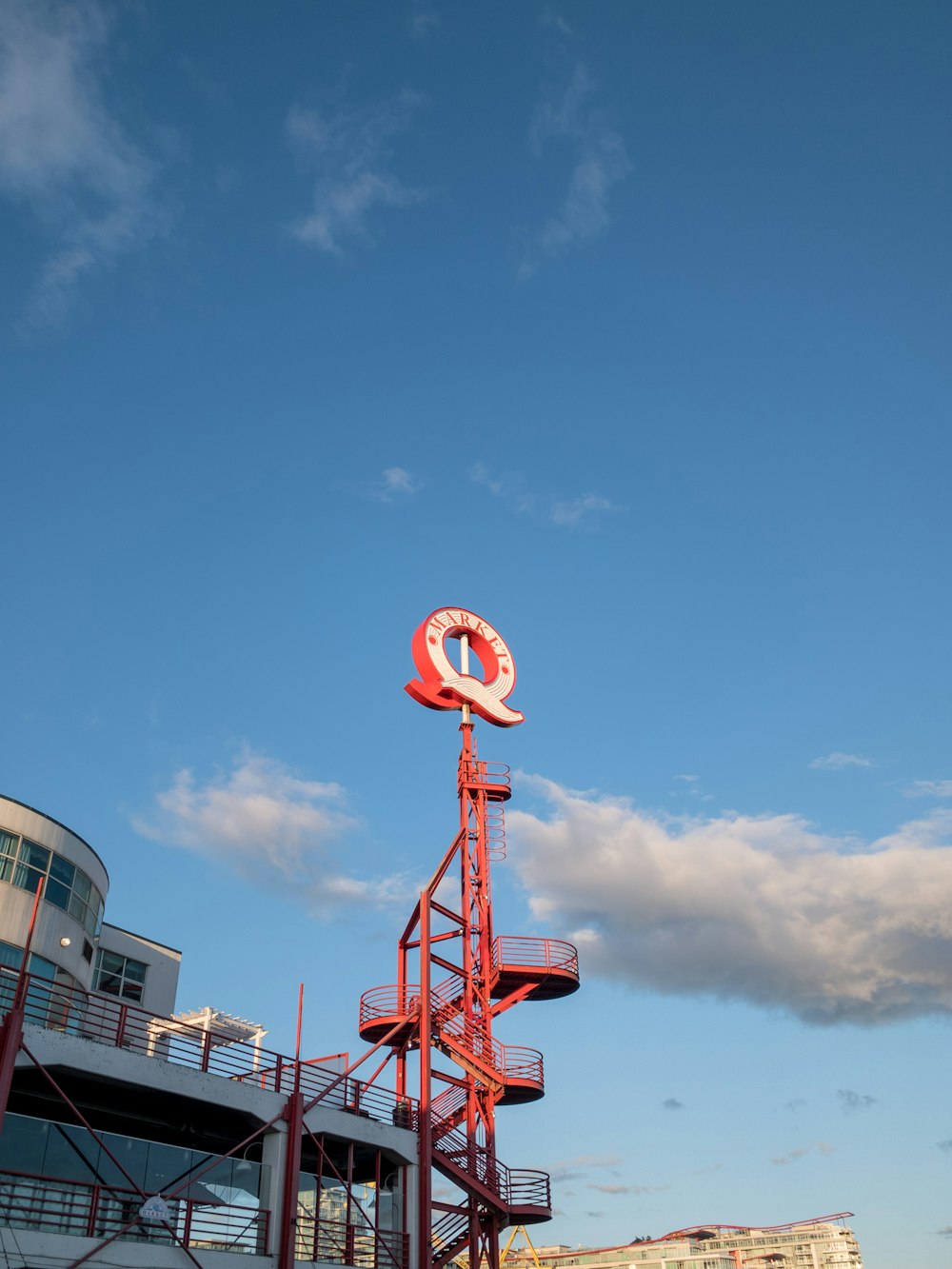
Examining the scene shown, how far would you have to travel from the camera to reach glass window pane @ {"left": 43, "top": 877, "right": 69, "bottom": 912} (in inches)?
1484

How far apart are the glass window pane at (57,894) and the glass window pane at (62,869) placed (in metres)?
0.20

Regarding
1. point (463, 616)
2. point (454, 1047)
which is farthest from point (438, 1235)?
point (463, 616)

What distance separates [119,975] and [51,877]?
10386 millimetres

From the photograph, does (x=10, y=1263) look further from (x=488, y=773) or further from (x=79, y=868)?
(x=488, y=773)

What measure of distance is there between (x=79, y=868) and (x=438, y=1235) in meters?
17.6

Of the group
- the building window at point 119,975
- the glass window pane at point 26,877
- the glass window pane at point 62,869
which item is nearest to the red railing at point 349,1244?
the glass window pane at point 26,877

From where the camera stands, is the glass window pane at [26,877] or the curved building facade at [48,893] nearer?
the curved building facade at [48,893]

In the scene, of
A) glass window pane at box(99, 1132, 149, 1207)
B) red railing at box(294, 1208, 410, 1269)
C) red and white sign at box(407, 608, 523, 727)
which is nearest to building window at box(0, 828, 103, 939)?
glass window pane at box(99, 1132, 149, 1207)

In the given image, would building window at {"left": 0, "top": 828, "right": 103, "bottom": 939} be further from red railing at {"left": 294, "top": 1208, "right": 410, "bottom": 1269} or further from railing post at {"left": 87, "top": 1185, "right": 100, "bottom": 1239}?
red railing at {"left": 294, "top": 1208, "right": 410, "bottom": 1269}

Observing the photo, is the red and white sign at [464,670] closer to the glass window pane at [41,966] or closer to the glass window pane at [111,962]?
the glass window pane at [111,962]

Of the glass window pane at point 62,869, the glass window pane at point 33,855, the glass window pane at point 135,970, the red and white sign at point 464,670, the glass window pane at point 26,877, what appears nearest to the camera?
the glass window pane at point 26,877

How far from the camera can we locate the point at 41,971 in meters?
36.1

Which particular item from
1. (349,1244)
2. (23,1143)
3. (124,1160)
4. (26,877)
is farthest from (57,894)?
(349,1244)

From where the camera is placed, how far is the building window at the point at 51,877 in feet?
119
